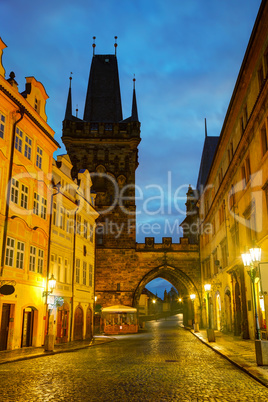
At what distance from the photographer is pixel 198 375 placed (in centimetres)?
1100

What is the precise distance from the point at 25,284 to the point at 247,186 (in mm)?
12430

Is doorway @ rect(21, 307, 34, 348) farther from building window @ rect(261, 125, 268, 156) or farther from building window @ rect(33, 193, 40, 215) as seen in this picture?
building window @ rect(261, 125, 268, 156)

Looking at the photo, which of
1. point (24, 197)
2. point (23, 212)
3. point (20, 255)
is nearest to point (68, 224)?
point (24, 197)

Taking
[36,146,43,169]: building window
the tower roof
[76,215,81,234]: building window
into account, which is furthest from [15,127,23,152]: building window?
the tower roof

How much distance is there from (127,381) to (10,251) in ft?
34.6

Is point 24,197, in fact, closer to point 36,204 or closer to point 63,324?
point 36,204

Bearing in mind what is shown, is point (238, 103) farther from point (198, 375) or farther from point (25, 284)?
point (198, 375)

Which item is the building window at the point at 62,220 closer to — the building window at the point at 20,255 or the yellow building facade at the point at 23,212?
the yellow building facade at the point at 23,212

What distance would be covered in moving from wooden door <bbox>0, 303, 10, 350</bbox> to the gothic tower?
27393 mm

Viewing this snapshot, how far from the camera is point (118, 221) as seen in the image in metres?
47.3

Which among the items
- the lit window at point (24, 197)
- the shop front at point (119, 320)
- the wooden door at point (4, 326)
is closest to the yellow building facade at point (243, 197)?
the shop front at point (119, 320)

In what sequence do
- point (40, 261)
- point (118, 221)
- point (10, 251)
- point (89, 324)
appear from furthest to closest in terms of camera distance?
1. point (118, 221)
2. point (89, 324)
3. point (40, 261)
4. point (10, 251)

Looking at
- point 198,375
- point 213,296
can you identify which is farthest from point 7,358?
point 213,296

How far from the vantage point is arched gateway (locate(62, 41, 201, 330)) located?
149 ft
